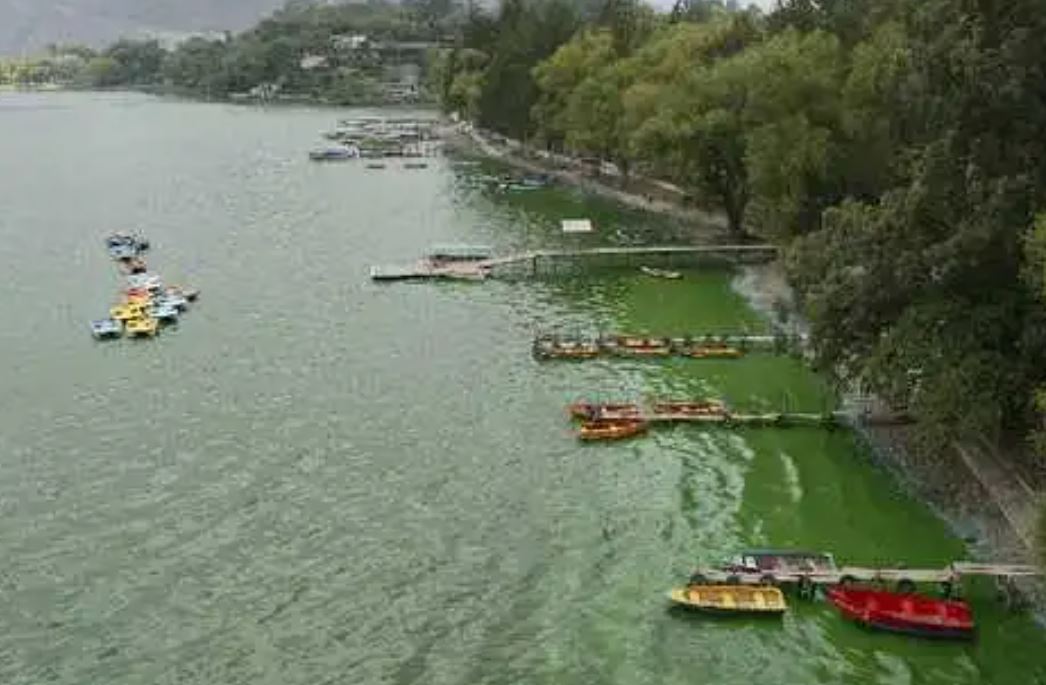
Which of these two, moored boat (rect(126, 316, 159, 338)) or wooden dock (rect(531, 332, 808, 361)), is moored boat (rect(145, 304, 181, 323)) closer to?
moored boat (rect(126, 316, 159, 338))

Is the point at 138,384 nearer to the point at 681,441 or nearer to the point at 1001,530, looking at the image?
the point at 681,441

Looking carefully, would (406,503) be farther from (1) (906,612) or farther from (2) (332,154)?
(2) (332,154)

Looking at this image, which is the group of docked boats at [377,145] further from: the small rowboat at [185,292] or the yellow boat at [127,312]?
the yellow boat at [127,312]

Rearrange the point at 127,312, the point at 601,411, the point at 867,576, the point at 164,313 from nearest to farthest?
the point at 867,576 < the point at 601,411 < the point at 127,312 < the point at 164,313

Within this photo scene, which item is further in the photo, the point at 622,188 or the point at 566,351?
the point at 622,188

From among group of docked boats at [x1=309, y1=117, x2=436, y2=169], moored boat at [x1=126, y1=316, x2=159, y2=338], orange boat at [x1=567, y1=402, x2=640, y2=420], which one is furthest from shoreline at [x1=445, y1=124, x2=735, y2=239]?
orange boat at [x1=567, y1=402, x2=640, y2=420]

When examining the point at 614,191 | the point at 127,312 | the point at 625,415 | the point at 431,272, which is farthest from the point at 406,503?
the point at 614,191

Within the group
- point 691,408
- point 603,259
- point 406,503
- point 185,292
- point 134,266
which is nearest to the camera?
point 406,503

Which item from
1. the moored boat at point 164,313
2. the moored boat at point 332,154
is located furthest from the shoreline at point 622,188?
the moored boat at point 164,313
